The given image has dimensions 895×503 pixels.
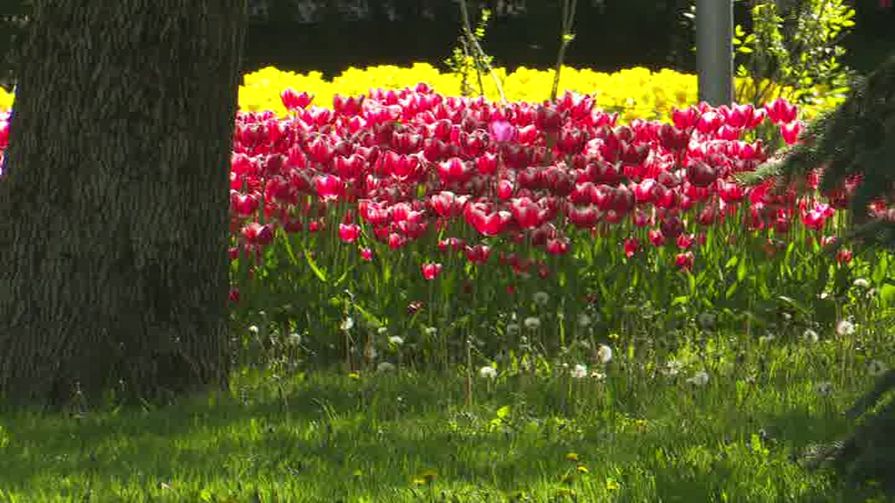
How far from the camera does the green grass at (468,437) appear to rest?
417cm

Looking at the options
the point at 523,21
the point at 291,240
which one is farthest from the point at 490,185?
the point at 523,21

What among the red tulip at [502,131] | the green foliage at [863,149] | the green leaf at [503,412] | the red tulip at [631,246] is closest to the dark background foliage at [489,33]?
the red tulip at [631,246]

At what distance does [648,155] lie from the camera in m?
6.55

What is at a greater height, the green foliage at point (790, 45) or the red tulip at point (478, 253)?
the green foliage at point (790, 45)

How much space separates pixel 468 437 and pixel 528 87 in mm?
6757

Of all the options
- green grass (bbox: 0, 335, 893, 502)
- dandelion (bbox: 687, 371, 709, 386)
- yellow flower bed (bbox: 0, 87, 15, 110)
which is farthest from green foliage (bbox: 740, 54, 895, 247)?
yellow flower bed (bbox: 0, 87, 15, 110)

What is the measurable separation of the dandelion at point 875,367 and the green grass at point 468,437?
3cm

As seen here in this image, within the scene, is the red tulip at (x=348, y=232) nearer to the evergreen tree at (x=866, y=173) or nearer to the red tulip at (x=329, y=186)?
the red tulip at (x=329, y=186)

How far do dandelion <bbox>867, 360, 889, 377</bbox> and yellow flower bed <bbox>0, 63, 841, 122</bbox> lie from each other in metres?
4.45

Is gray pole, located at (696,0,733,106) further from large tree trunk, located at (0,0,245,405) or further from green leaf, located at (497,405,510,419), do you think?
green leaf, located at (497,405,510,419)

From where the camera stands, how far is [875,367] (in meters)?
5.46

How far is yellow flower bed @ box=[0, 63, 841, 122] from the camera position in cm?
1022

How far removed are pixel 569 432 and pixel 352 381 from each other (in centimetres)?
111

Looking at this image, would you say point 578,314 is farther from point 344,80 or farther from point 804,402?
point 344,80
